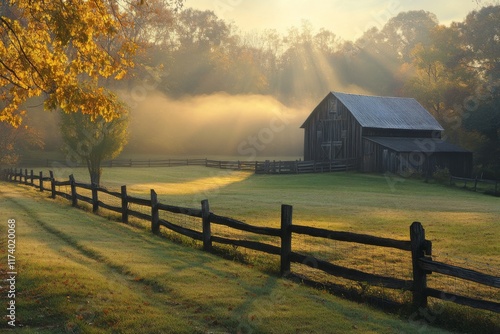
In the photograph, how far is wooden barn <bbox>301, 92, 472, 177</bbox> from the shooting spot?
54375 mm

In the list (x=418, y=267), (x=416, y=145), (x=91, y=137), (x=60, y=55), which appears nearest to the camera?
(x=418, y=267)

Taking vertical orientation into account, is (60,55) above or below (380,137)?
above

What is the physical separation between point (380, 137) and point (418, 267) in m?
50.7

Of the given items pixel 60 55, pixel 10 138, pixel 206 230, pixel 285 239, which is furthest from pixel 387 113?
pixel 285 239

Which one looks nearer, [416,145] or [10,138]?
[416,145]

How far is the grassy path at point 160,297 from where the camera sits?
8.73 meters

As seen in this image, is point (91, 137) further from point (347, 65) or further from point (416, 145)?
point (347, 65)

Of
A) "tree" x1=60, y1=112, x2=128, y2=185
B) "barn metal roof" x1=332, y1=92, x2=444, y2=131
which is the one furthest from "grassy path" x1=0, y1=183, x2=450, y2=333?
"barn metal roof" x1=332, y1=92, x2=444, y2=131

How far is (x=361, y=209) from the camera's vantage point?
96.1ft

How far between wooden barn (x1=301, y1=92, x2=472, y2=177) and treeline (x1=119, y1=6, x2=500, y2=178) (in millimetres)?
3586

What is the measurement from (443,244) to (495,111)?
38.5 m

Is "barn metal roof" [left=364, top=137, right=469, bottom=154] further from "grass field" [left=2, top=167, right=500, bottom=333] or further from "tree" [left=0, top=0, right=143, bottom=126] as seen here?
"tree" [left=0, top=0, right=143, bottom=126]

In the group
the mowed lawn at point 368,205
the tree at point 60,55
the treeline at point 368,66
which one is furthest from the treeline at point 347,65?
the tree at point 60,55

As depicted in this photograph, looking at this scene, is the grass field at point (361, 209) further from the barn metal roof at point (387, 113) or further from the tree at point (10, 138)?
the tree at point (10, 138)
